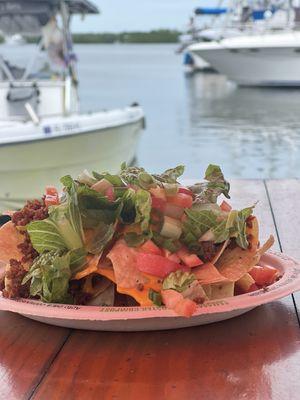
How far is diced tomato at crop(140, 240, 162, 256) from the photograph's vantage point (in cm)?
150

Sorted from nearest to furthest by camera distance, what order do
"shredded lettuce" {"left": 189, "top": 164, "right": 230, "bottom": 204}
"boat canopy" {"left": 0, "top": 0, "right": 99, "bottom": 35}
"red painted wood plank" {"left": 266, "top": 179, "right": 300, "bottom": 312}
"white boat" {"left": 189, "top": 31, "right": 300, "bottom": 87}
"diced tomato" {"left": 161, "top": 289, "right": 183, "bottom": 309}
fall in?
"diced tomato" {"left": 161, "top": 289, "right": 183, "bottom": 309} < "shredded lettuce" {"left": 189, "top": 164, "right": 230, "bottom": 204} < "red painted wood plank" {"left": 266, "top": 179, "right": 300, "bottom": 312} < "boat canopy" {"left": 0, "top": 0, "right": 99, "bottom": 35} < "white boat" {"left": 189, "top": 31, "right": 300, "bottom": 87}

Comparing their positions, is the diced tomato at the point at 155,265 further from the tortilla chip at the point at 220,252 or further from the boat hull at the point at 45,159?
the boat hull at the point at 45,159

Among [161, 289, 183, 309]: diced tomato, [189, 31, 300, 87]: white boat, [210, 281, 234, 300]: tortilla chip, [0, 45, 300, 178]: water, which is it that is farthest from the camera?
[189, 31, 300, 87]: white boat

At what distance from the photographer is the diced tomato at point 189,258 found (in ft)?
4.91

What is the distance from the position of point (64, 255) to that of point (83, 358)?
0.21m

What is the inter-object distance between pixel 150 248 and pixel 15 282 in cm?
30

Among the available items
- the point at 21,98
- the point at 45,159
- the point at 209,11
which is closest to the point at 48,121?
the point at 45,159

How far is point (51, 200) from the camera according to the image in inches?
65.4

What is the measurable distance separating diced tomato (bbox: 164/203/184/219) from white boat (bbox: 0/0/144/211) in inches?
255

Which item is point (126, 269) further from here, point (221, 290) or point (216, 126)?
point (216, 126)

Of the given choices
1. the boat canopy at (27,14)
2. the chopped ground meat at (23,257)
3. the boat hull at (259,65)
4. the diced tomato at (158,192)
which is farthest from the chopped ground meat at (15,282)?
the boat hull at (259,65)

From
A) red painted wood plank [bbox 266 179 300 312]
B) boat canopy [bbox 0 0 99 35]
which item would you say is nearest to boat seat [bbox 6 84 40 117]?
boat canopy [bbox 0 0 99 35]

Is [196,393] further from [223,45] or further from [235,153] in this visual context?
[223,45]

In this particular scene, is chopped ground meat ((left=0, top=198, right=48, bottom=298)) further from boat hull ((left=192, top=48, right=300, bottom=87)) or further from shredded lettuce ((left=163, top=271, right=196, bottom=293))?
boat hull ((left=192, top=48, right=300, bottom=87))
